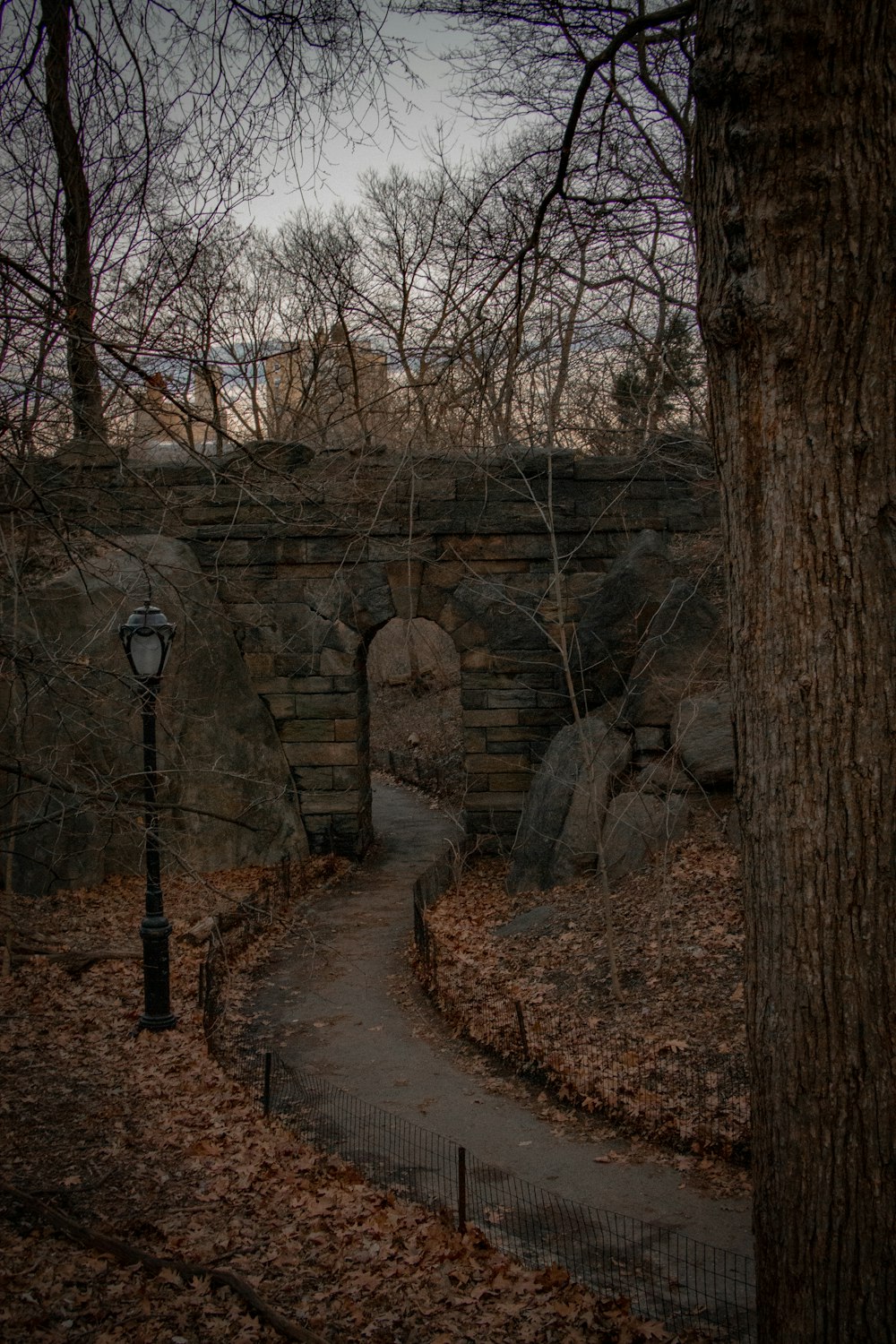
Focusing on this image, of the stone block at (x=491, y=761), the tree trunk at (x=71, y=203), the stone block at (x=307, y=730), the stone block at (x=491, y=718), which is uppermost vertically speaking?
the tree trunk at (x=71, y=203)

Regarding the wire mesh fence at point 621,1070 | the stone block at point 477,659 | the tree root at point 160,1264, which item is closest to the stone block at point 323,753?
the stone block at point 477,659

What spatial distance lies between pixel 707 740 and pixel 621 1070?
4.34 m

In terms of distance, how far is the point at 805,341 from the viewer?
3309mm

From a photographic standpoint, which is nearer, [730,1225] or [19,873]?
[730,1225]

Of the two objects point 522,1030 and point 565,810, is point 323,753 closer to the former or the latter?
point 565,810

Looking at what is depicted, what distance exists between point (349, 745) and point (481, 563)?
3.08 metres

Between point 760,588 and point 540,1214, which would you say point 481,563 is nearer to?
point 540,1214

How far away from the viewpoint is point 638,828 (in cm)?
1076

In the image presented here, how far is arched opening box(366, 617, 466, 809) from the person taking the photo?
22406 mm

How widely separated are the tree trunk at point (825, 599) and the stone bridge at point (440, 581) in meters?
10.3

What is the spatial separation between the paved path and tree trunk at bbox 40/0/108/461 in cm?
357

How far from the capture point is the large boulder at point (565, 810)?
11.4m

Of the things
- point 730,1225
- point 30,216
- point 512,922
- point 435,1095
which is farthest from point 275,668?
point 730,1225

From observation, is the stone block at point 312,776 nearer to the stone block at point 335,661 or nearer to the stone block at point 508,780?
the stone block at point 335,661
